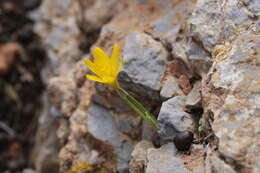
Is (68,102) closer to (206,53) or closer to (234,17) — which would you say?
(206,53)

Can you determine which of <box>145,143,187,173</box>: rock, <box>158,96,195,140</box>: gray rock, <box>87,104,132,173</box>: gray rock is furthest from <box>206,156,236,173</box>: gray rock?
<box>87,104,132,173</box>: gray rock

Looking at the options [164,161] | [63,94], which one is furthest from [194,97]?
[63,94]

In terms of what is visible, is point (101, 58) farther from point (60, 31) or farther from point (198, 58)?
point (60, 31)

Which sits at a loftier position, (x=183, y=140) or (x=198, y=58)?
(x=198, y=58)

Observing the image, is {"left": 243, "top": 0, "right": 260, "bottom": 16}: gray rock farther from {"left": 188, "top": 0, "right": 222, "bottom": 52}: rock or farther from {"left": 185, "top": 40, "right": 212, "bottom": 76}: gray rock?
{"left": 185, "top": 40, "right": 212, "bottom": 76}: gray rock

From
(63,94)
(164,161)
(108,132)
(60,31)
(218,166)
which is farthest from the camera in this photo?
(60,31)

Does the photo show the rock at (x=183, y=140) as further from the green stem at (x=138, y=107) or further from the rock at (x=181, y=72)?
the rock at (x=181, y=72)
